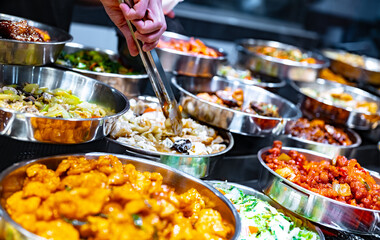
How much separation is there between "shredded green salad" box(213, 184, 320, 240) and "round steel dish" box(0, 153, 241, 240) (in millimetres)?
251

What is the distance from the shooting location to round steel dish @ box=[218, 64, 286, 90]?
3.38m

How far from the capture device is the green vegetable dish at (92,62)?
107 inches

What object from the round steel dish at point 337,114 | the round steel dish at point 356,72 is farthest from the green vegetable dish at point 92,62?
the round steel dish at point 356,72

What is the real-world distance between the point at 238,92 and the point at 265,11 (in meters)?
3.83

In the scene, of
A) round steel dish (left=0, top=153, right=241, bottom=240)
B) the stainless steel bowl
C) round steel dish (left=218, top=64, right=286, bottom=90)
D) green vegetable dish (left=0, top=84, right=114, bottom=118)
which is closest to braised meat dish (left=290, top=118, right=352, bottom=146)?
round steel dish (left=218, top=64, right=286, bottom=90)

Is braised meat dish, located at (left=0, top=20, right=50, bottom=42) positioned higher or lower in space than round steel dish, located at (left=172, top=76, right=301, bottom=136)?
higher

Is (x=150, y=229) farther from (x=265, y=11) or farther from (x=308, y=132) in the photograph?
(x=265, y=11)

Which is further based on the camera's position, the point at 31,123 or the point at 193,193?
the point at 193,193

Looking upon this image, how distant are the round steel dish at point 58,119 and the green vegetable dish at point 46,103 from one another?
0.22 ft

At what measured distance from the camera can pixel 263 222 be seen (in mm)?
1940

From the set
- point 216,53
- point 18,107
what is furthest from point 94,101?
point 216,53

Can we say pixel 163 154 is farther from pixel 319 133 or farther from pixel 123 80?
pixel 319 133

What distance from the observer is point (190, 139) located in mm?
2369

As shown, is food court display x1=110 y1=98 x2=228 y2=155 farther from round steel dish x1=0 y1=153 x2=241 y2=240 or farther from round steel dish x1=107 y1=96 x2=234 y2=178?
round steel dish x1=0 y1=153 x2=241 y2=240
